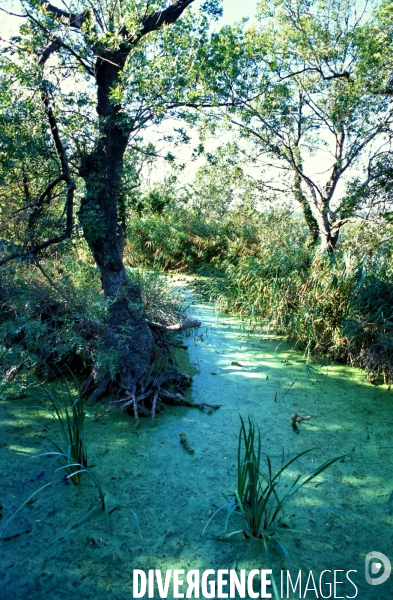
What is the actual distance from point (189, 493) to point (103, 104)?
266cm

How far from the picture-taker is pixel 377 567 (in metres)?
1.77

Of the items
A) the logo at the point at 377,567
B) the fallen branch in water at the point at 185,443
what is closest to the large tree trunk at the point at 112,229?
the fallen branch in water at the point at 185,443

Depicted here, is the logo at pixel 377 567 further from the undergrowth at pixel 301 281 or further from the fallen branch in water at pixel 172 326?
the fallen branch in water at pixel 172 326

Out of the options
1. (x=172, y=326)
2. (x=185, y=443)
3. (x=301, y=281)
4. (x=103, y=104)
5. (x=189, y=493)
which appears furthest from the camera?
(x=301, y=281)

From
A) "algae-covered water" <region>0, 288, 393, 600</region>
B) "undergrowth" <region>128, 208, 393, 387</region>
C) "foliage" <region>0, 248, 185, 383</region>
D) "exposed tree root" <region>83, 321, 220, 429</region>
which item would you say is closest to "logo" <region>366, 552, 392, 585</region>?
"algae-covered water" <region>0, 288, 393, 600</region>

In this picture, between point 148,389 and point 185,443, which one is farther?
point 148,389

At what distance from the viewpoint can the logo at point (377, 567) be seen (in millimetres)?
1720

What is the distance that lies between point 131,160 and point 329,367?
8.74 feet

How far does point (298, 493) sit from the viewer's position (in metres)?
2.24

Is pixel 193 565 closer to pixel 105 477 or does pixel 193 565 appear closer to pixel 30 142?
pixel 105 477

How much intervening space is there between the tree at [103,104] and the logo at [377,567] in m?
1.77

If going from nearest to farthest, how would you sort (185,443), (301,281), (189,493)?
(189,493)
(185,443)
(301,281)

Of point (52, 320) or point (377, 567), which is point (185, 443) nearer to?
point (377, 567)

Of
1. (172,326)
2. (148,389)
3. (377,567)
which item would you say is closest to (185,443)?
(148,389)
